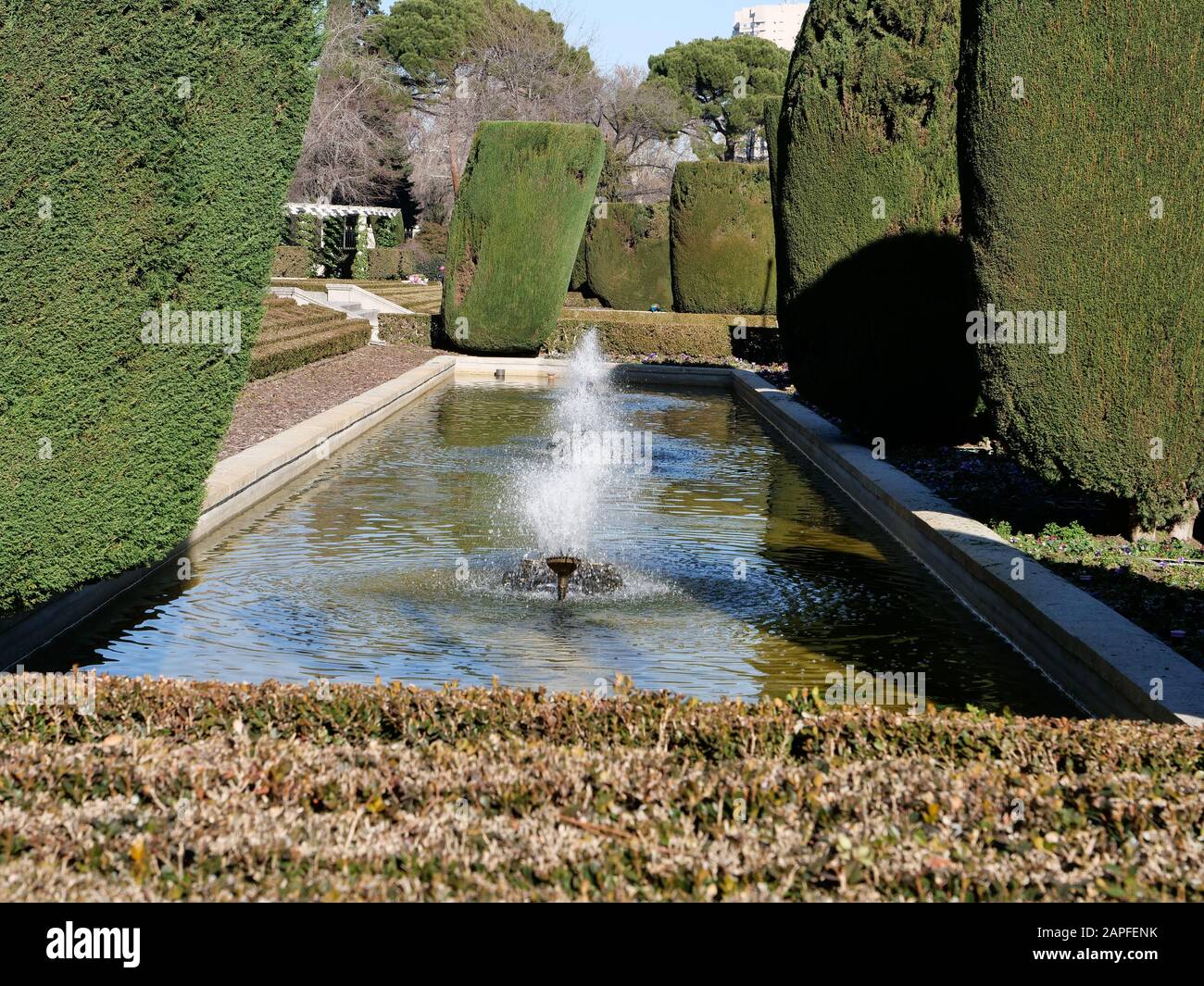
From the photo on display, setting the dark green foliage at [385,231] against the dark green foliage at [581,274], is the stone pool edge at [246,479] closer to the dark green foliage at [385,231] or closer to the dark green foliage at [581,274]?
the dark green foliage at [581,274]

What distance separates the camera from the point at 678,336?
88.4ft

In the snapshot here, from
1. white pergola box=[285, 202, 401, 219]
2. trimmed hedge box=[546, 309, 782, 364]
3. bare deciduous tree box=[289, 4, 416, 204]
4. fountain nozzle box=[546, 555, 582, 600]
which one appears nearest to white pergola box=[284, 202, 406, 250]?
white pergola box=[285, 202, 401, 219]

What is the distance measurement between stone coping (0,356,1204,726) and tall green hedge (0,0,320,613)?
89 centimetres

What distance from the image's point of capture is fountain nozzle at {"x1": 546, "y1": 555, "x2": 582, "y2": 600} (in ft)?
26.5

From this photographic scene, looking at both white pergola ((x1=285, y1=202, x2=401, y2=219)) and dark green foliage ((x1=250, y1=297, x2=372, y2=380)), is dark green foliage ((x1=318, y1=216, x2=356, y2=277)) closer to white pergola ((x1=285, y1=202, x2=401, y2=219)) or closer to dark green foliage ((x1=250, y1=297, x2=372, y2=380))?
white pergola ((x1=285, y1=202, x2=401, y2=219))

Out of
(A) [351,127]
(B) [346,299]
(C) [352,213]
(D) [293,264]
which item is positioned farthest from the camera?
(A) [351,127]

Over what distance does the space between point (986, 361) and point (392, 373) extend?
13.6 m

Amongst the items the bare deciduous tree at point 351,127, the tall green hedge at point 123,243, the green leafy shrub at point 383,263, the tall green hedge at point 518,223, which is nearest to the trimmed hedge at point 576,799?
the tall green hedge at point 123,243

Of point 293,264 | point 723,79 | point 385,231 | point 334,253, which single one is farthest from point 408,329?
point 723,79

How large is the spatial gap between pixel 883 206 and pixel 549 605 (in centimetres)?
692

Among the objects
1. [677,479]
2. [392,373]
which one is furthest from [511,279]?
[677,479]

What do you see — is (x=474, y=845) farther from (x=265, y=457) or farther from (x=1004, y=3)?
(x=265, y=457)

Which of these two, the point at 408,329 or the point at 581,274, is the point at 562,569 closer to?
the point at 408,329

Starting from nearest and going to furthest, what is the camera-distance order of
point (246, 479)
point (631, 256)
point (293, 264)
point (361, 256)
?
point (246, 479) < point (631, 256) < point (293, 264) < point (361, 256)
